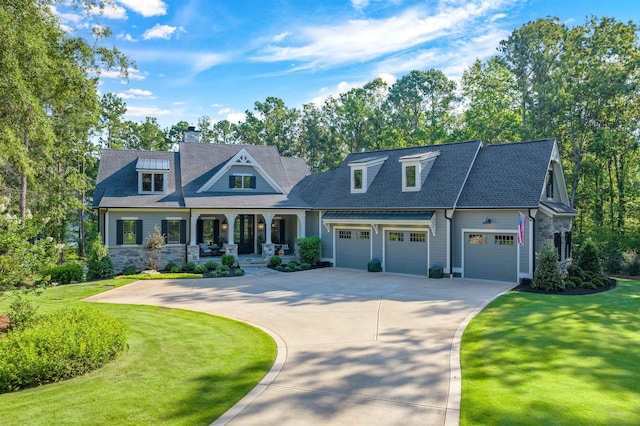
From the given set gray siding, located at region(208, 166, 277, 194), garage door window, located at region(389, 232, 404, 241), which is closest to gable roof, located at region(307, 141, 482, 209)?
garage door window, located at region(389, 232, 404, 241)

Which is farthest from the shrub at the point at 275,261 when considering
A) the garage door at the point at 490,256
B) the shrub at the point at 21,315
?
the shrub at the point at 21,315

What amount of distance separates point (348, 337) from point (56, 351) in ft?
19.4

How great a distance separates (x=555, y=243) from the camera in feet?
61.2

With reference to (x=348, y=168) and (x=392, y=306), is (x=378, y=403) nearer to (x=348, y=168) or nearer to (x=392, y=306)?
(x=392, y=306)

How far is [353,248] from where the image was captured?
22359 millimetres

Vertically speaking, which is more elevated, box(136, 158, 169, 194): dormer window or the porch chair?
box(136, 158, 169, 194): dormer window

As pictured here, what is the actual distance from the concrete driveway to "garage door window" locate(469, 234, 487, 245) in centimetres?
180

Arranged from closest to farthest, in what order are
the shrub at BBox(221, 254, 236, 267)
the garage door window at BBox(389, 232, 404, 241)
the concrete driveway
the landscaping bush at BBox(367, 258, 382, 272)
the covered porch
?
the concrete driveway
the garage door window at BBox(389, 232, 404, 241)
the landscaping bush at BBox(367, 258, 382, 272)
the shrub at BBox(221, 254, 236, 267)
the covered porch

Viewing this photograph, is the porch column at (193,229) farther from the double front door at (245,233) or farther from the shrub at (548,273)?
the shrub at (548,273)

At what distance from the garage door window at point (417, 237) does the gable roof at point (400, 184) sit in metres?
1.33

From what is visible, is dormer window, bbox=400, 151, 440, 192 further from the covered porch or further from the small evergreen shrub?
the small evergreen shrub

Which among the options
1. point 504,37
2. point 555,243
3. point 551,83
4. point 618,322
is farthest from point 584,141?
point 618,322

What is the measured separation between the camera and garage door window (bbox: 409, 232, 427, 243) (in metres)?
19.6

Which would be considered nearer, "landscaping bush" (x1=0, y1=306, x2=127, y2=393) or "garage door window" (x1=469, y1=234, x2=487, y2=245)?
"landscaping bush" (x1=0, y1=306, x2=127, y2=393)
